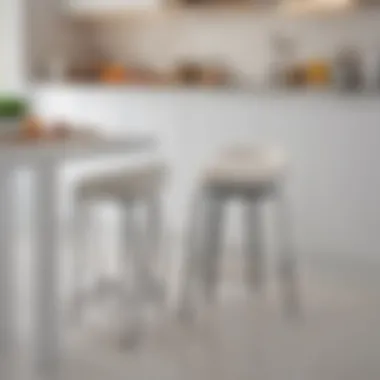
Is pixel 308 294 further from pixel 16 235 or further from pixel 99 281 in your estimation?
pixel 16 235

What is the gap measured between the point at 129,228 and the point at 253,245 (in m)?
1.13

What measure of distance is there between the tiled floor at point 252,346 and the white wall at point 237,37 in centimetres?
180

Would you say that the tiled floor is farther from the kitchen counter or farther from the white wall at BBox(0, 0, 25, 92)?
the white wall at BBox(0, 0, 25, 92)

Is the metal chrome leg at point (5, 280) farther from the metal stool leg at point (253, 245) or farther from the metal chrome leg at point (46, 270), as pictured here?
the metal stool leg at point (253, 245)

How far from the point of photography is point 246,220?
211 inches

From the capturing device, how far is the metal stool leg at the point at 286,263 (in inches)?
172

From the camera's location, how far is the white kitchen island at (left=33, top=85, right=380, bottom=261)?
5.09m

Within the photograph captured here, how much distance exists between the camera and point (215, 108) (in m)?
5.55

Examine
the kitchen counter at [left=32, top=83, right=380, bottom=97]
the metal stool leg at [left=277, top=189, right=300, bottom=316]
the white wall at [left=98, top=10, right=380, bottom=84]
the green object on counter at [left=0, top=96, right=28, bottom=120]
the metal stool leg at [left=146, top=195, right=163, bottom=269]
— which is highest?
the white wall at [left=98, top=10, right=380, bottom=84]

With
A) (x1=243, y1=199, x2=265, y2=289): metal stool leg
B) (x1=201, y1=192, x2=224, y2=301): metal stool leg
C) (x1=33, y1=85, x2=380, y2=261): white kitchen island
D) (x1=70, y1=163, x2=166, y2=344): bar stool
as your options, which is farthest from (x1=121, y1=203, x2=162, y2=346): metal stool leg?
(x1=33, y1=85, x2=380, y2=261): white kitchen island

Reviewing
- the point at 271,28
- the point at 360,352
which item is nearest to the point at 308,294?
the point at 360,352

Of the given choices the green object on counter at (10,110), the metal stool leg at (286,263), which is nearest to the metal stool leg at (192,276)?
the metal stool leg at (286,263)

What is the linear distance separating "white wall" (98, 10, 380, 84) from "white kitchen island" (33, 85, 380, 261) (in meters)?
0.65

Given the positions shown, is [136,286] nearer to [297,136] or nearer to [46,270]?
[46,270]
